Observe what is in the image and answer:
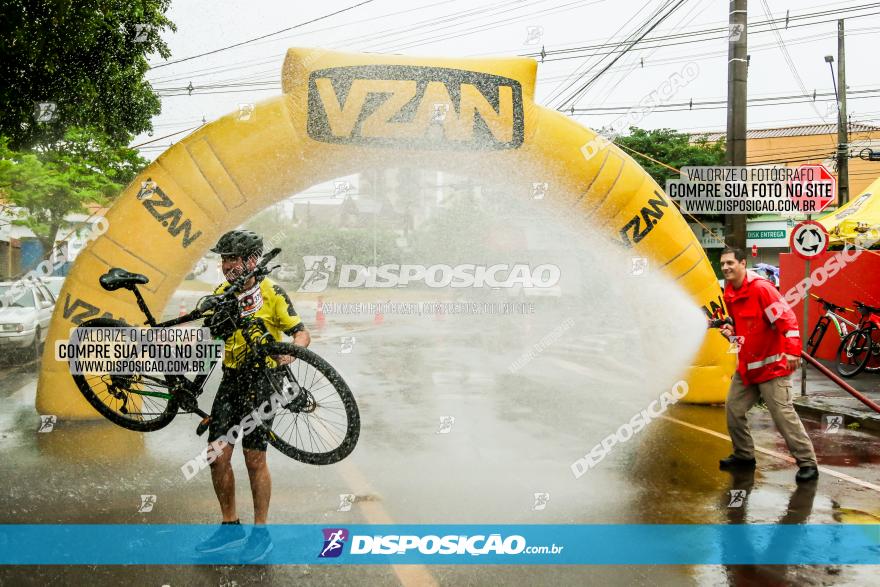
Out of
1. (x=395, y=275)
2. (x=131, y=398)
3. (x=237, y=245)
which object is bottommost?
(x=131, y=398)

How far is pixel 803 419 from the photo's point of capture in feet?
27.6

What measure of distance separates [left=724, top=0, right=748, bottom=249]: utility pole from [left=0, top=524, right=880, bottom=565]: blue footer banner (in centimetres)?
523

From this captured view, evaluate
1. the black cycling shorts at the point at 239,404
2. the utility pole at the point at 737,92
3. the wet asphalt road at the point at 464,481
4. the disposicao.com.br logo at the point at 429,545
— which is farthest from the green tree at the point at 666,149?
the black cycling shorts at the point at 239,404

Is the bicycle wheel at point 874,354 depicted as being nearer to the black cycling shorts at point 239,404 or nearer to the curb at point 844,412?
the curb at point 844,412

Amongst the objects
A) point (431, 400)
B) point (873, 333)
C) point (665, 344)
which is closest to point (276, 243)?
point (431, 400)

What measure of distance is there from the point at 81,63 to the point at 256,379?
3.60 m

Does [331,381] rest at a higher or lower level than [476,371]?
higher

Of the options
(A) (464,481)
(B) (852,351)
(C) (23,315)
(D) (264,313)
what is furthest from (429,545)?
(B) (852,351)

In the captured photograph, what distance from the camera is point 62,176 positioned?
21.7 feet

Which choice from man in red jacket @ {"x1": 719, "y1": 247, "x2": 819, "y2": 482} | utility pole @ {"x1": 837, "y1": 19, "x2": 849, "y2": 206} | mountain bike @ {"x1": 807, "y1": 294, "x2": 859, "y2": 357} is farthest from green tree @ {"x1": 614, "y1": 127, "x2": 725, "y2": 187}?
man in red jacket @ {"x1": 719, "y1": 247, "x2": 819, "y2": 482}

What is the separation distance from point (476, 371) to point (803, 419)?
14.5 feet

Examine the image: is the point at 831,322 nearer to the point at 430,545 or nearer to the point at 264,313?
the point at 430,545

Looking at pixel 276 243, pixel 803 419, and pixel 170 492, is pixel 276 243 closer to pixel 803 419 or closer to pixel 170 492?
pixel 170 492

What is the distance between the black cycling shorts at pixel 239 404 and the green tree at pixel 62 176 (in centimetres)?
301
